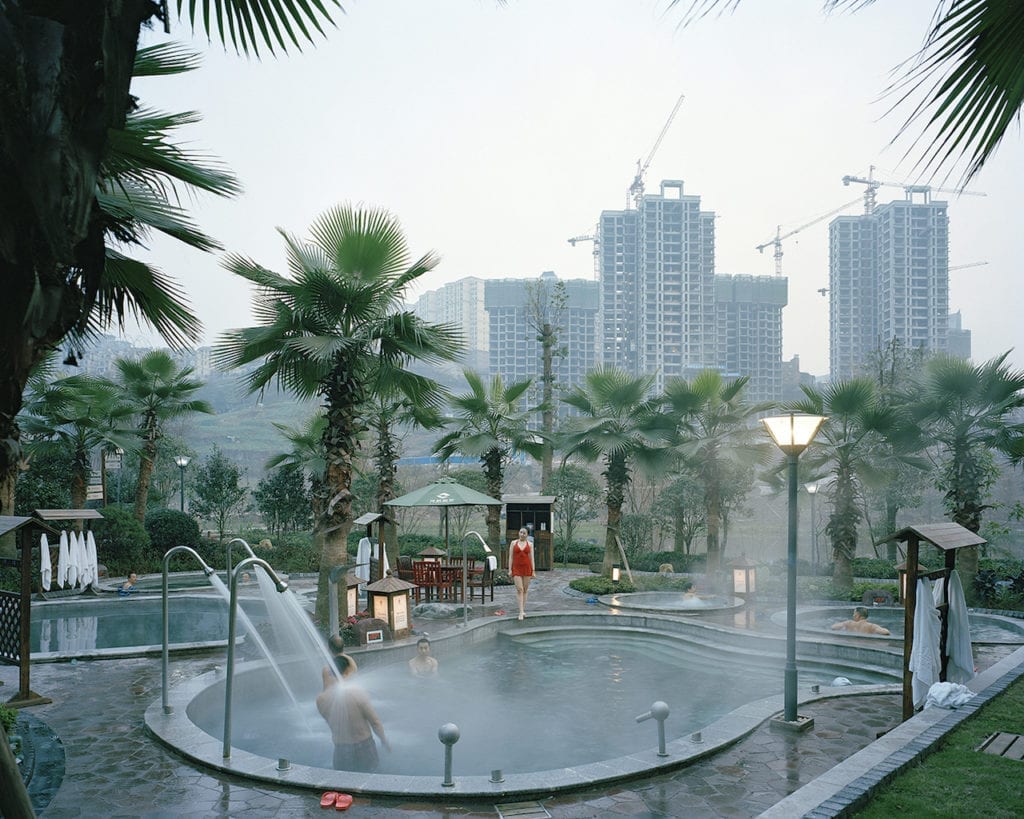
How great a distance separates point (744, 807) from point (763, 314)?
101888 millimetres

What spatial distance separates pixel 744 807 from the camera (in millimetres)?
5906

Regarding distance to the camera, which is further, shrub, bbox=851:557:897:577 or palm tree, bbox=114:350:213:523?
palm tree, bbox=114:350:213:523

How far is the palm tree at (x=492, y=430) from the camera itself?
21.2 m

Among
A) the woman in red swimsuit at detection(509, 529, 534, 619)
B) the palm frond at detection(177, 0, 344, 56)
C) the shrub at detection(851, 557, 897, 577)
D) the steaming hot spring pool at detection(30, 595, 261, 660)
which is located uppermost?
the palm frond at detection(177, 0, 344, 56)

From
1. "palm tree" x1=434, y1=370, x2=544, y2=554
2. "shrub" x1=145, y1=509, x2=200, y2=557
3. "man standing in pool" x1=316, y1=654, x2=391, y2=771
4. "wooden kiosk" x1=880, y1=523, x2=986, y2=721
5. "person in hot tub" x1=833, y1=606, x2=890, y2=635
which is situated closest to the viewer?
"man standing in pool" x1=316, y1=654, x2=391, y2=771

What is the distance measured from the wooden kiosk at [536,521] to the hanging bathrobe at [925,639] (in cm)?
1660

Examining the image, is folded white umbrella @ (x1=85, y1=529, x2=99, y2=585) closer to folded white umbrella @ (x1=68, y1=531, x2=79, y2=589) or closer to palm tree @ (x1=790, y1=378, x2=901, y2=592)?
folded white umbrella @ (x1=68, y1=531, x2=79, y2=589)

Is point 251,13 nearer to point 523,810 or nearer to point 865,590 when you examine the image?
point 523,810

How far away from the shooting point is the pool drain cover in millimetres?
5793

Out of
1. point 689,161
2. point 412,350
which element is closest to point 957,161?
point 412,350

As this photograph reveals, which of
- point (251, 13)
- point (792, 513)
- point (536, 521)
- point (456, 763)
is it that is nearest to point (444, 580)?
point (536, 521)

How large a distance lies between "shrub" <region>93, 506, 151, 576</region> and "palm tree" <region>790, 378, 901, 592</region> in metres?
18.3

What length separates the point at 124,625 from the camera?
51.0 feet

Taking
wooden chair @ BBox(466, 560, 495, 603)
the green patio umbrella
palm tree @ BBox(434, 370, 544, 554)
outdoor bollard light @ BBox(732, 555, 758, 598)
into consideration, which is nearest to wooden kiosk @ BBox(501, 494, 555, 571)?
palm tree @ BBox(434, 370, 544, 554)
